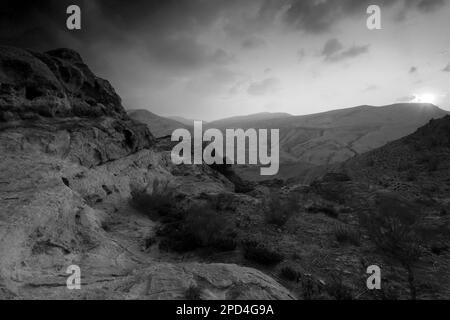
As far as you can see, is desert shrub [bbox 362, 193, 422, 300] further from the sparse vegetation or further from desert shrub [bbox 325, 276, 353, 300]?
the sparse vegetation

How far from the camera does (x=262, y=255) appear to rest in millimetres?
7527

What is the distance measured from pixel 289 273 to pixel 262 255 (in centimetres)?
101

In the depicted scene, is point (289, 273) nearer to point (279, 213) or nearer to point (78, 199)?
point (279, 213)

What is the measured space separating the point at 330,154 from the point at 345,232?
202 ft

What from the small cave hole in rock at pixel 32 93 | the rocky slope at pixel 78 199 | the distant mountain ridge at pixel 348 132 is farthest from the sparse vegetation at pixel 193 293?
the distant mountain ridge at pixel 348 132

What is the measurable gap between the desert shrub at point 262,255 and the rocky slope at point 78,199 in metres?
1.74

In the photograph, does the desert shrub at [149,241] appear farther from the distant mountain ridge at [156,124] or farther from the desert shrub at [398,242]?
the distant mountain ridge at [156,124]

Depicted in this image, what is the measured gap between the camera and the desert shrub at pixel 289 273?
21.7ft

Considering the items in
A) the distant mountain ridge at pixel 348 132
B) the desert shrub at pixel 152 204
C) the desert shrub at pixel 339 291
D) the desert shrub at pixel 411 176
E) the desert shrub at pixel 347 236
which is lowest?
the desert shrub at pixel 339 291

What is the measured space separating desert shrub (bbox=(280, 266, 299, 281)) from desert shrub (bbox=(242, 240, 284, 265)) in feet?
1.95

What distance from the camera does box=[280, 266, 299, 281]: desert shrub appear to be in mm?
6613

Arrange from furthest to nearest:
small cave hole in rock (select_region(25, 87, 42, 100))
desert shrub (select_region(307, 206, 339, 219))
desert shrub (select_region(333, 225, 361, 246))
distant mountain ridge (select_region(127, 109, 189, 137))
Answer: distant mountain ridge (select_region(127, 109, 189, 137))
desert shrub (select_region(307, 206, 339, 219))
small cave hole in rock (select_region(25, 87, 42, 100))
desert shrub (select_region(333, 225, 361, 246))

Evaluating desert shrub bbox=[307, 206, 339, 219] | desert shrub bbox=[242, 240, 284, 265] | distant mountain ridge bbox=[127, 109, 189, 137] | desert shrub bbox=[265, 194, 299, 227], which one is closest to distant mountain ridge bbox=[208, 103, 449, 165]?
distant mountain ridge bbox=[127, 109, 189, 137]

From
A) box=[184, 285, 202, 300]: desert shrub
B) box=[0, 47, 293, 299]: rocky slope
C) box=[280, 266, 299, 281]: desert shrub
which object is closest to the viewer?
box=[184, 285, 202, 300]: desert shrub
